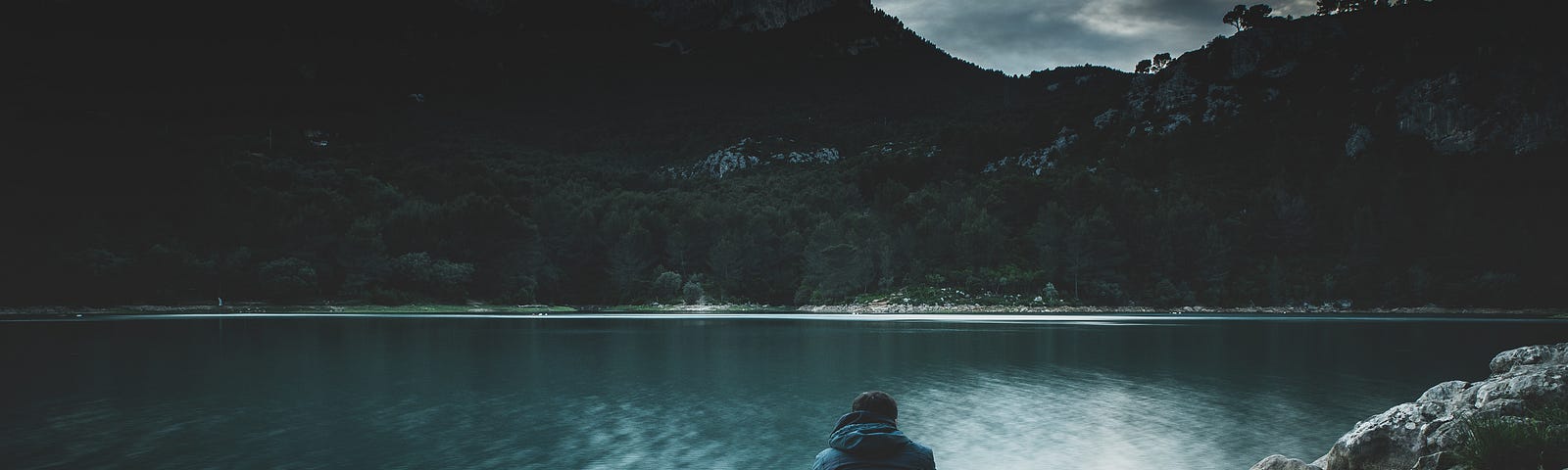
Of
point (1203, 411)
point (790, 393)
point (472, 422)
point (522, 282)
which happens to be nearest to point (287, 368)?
point (472, 422)

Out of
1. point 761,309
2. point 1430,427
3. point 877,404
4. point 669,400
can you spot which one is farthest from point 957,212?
point 877,404

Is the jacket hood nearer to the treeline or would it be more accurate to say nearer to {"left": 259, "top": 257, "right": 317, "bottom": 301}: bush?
the treeline

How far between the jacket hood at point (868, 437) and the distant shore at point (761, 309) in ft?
418

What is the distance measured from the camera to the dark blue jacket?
7.23 meters

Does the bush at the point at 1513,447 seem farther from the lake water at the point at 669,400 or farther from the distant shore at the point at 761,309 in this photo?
the distant shore at the point at 761,309

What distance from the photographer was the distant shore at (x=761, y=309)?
377 feet

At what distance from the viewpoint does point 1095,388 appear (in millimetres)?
32000

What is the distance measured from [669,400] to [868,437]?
75.0 feet

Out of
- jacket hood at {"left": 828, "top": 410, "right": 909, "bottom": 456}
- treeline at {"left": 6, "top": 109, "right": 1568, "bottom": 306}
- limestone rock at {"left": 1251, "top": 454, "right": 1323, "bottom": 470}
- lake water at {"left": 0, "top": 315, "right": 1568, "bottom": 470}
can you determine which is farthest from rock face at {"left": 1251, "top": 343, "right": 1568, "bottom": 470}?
treeline at {"left": 6, "top": 109, "right": 1568, "bottom": 306}

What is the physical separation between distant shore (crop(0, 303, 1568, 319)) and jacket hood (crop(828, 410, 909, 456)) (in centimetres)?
12738

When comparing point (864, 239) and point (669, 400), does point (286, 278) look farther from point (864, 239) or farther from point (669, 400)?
point (669, 400)

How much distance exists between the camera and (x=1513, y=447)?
11.4 metres

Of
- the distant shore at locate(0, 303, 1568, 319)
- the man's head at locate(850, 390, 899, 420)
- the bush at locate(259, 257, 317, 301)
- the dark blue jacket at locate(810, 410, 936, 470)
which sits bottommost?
the distant shore at locate(0, 303, 1568, 319)

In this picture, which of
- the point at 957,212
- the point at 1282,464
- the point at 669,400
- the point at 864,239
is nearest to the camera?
the point at 1282,464
